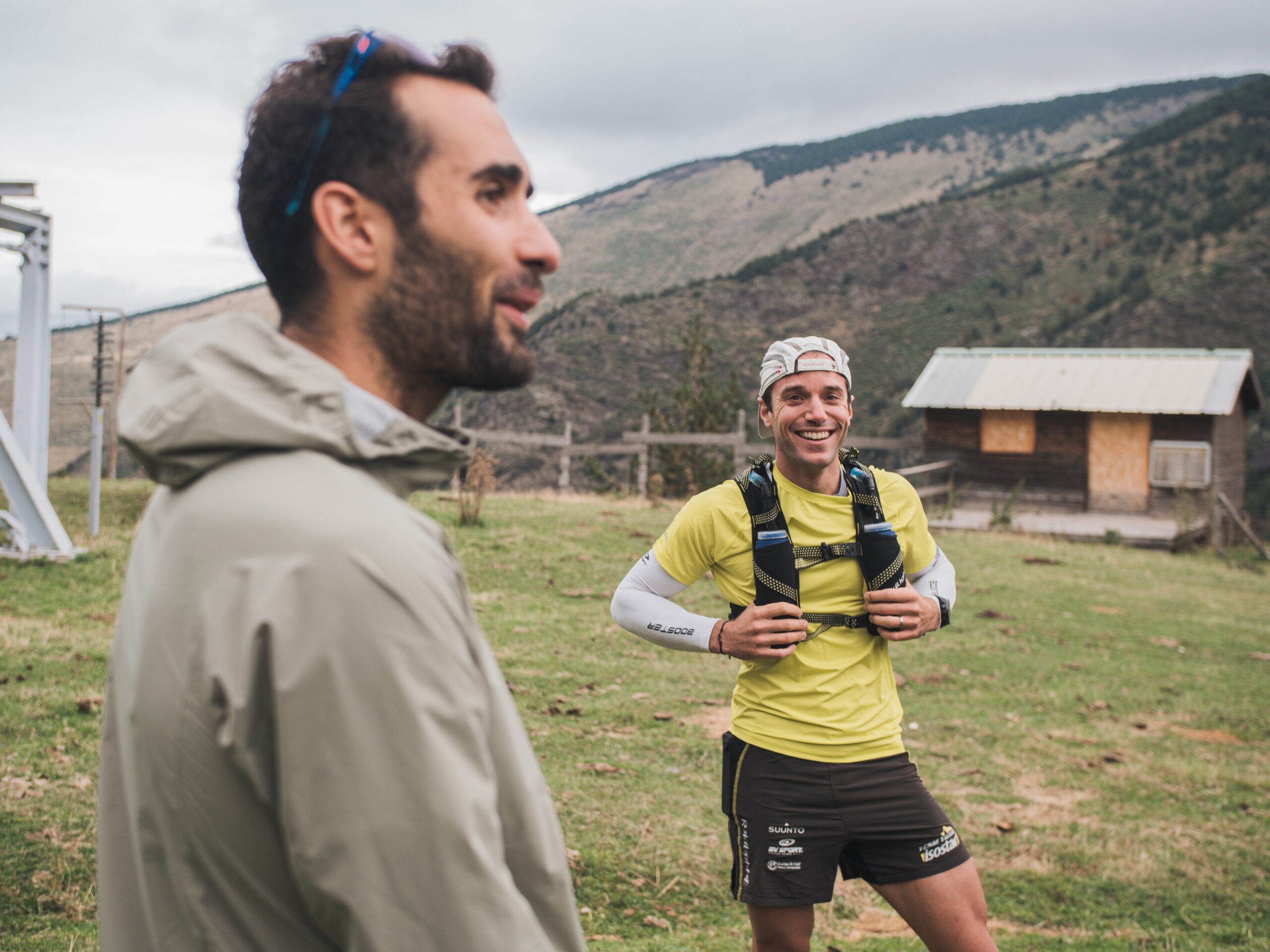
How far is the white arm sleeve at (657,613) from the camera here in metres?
3.13

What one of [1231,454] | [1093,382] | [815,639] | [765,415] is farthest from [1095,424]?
[815,639]

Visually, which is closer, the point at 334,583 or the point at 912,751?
the point at 334,583

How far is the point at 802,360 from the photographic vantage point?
323 cm

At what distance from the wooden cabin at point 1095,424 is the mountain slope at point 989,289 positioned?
23.2 metres

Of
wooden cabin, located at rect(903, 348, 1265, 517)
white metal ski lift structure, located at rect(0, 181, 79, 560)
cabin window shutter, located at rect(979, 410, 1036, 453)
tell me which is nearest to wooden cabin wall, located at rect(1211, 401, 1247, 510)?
wooden cabin, located at rect(903, 348, 1265, 517)

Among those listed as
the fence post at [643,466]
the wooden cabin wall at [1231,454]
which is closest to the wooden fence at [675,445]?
the fence post at [643,466]

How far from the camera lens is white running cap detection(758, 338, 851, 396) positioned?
10.6 ft

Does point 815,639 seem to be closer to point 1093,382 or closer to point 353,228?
point 353,228

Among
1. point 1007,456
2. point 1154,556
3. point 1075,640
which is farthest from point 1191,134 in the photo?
point 1075,640

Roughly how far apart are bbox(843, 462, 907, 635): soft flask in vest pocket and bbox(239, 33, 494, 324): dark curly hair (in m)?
2.18

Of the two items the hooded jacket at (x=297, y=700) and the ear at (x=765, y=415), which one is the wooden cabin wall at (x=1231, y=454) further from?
the hooded jacket at (x=297, y=700)

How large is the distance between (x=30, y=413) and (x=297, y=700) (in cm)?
1183

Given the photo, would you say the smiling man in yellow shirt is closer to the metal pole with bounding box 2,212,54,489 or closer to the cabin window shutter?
the metal pole with bounding box 2,212,54,489

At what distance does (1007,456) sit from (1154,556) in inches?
324
